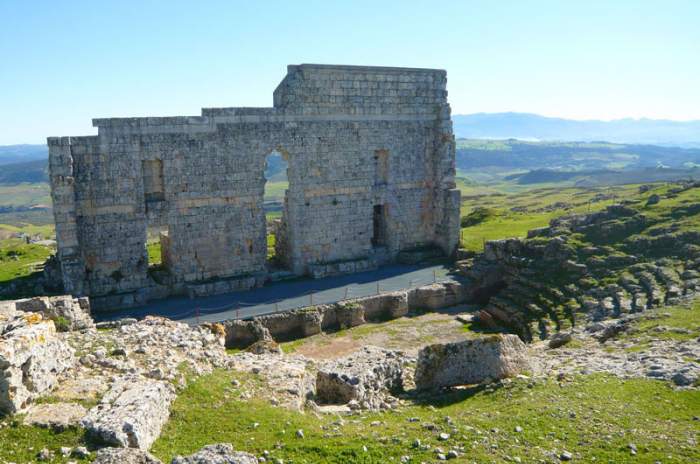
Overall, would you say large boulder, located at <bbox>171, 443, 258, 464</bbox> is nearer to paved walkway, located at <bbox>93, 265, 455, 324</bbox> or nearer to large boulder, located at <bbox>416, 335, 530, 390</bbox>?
large boulder, located at <bbox>416, 335, 530, 390</bbox>

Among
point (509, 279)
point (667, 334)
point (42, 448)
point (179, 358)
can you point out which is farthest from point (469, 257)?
point (42, 448)

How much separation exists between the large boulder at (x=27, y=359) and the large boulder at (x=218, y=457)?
366 centimetres

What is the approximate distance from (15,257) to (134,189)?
1207 centimetres

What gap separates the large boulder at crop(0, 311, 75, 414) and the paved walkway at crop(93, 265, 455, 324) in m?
9.26

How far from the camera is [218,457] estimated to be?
9.48 meters

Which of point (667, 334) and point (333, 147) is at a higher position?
point (333, 147)

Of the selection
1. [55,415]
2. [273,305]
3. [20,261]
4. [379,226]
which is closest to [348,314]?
[273,305]

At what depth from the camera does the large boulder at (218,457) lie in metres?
9.38

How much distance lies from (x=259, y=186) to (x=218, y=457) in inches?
720

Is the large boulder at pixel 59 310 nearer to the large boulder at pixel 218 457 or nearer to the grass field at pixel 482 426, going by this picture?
the grass field at pixel 482 426

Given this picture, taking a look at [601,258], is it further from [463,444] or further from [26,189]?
[26,189]

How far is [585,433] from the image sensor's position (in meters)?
11.3

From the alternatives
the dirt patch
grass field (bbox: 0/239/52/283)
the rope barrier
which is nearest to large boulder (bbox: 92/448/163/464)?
the dirt patch

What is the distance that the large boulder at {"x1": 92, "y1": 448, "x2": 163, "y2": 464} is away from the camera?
30.6 feet
